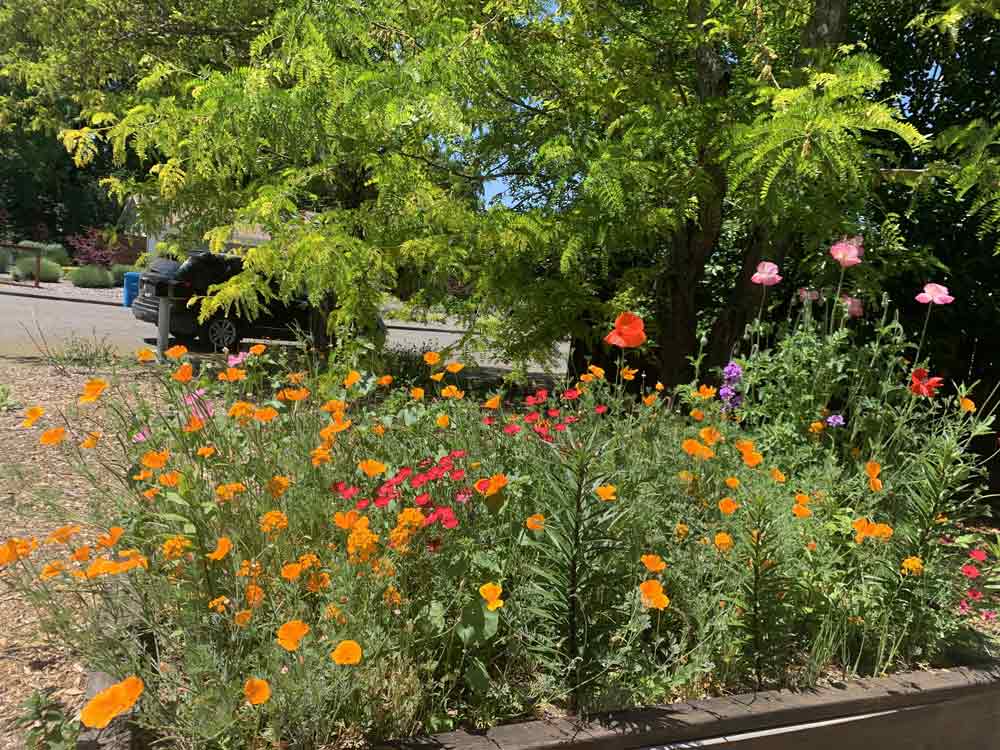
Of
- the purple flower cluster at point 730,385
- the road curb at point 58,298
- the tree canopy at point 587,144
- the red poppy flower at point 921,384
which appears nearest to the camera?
the red poppy flower at point 921,384

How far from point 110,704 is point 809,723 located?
1.94 metres

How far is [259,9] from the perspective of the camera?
30.0ft

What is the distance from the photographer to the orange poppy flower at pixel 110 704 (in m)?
1.40

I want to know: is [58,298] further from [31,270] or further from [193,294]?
[193,294]

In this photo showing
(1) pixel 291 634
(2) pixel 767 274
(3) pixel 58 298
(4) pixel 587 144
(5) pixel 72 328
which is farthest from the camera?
(3) pixel 58 298

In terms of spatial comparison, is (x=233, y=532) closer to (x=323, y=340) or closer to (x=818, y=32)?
(x=818, y=32)

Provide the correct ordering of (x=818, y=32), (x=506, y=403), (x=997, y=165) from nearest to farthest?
(x=997, y=165), (x=818, y=32), (x=506, y=403)

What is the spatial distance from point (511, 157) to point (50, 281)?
23.8 metres

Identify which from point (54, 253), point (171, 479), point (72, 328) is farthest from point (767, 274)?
point (54, 253)

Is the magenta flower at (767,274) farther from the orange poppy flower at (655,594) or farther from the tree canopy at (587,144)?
the orange poppy flower at (655,594)

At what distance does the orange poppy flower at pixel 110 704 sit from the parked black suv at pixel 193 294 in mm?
10370

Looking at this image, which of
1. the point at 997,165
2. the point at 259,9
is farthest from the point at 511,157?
the point at 259,9

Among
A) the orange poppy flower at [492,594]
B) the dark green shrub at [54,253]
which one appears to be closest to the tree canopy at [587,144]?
the orange poppy flower at [492,594]

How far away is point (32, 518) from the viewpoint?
3.40 metres
